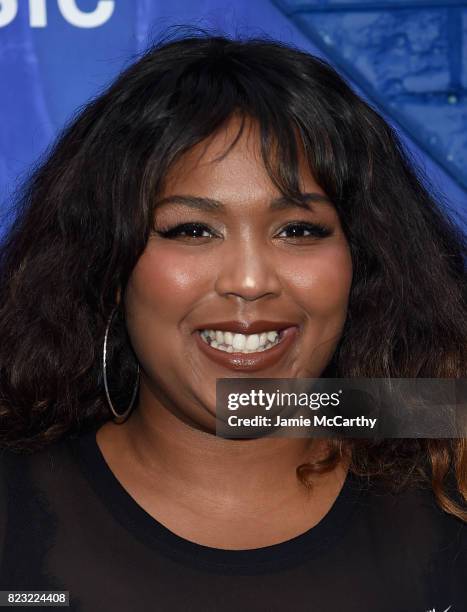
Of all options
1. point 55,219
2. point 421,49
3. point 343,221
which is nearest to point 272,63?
point 343,221

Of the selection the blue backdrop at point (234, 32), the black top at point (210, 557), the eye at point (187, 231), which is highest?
the blue backdrop at point (234, 32)

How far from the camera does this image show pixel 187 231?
1547 mm

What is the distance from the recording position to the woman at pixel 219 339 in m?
1.54

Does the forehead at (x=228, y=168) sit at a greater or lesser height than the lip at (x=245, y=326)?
greater

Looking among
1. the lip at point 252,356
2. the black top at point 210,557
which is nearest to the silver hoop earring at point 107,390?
the black top at point 210,557

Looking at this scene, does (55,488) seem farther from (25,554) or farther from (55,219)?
(55,219)

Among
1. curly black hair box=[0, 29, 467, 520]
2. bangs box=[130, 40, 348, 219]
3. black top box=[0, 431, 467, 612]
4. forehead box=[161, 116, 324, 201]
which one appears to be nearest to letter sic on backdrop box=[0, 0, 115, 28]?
curly black hair box=[0, 29, 467, 520]

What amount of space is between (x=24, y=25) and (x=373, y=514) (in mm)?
1335

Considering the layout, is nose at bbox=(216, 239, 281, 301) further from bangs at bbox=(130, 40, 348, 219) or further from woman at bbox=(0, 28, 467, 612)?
bangs at bbox=(130, 40, 348, 219)

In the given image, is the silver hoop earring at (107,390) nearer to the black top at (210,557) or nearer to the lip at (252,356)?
the black top at (210,557)

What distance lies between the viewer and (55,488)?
166 cm

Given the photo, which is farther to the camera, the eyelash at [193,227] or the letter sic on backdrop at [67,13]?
the letter sic on backdrop at [67,13]

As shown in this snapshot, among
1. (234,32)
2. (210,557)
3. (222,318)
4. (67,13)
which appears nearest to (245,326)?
(222,318)

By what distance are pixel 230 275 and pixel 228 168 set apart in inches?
6.9
